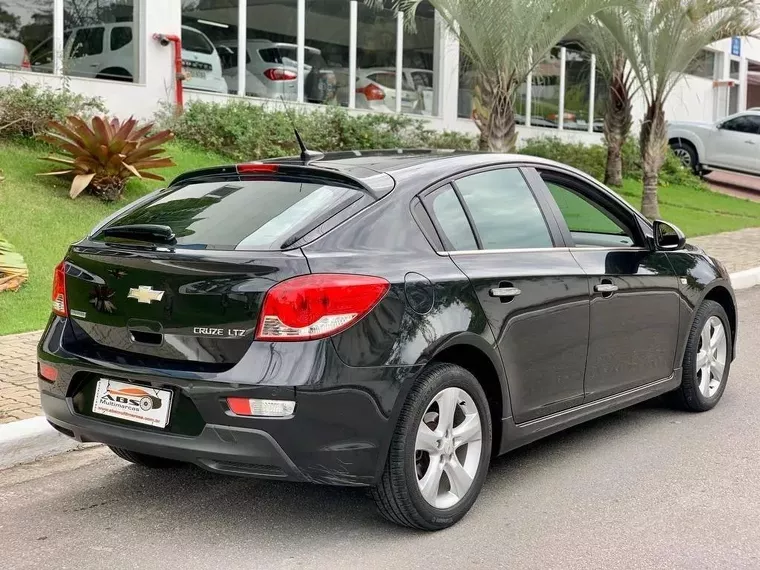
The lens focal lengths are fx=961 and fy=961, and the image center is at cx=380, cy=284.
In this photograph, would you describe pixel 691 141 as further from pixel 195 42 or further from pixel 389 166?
pixel 389 166

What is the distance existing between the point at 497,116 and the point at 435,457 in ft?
31.7

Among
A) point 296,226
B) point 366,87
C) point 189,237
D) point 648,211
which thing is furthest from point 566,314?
point 366,87

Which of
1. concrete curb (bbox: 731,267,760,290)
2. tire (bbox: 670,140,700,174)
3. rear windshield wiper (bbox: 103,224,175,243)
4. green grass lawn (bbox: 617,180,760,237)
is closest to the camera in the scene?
rear windshield wiper (bbox: 103,224,175,243)

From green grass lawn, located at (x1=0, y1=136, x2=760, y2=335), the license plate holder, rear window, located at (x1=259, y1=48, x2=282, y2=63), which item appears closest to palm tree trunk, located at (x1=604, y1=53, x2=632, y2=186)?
rear window, located at (x1=259, y1=48, x2=282, y2=63)

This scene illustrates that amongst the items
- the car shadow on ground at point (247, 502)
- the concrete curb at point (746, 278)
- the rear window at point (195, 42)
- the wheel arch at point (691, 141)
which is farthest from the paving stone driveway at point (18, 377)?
the wheel arch at point (691, 141)

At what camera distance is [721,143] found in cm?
2167

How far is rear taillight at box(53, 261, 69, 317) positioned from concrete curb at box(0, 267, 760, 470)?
1.02m

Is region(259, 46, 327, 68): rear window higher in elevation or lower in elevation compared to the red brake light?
higher

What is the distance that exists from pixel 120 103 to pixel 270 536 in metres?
10.8

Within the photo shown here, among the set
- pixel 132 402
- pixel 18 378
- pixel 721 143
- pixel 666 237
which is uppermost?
pixel 721 143

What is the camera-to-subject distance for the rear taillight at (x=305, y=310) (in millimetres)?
3562

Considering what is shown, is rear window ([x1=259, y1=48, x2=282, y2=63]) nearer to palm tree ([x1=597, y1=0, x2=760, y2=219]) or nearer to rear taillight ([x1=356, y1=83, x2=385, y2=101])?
rear taillight ([x1=356, y1=83, x2=385, y2=101])

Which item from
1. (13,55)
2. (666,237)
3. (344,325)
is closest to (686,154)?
(13,55)

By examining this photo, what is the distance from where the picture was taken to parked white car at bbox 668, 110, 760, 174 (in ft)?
69.3
